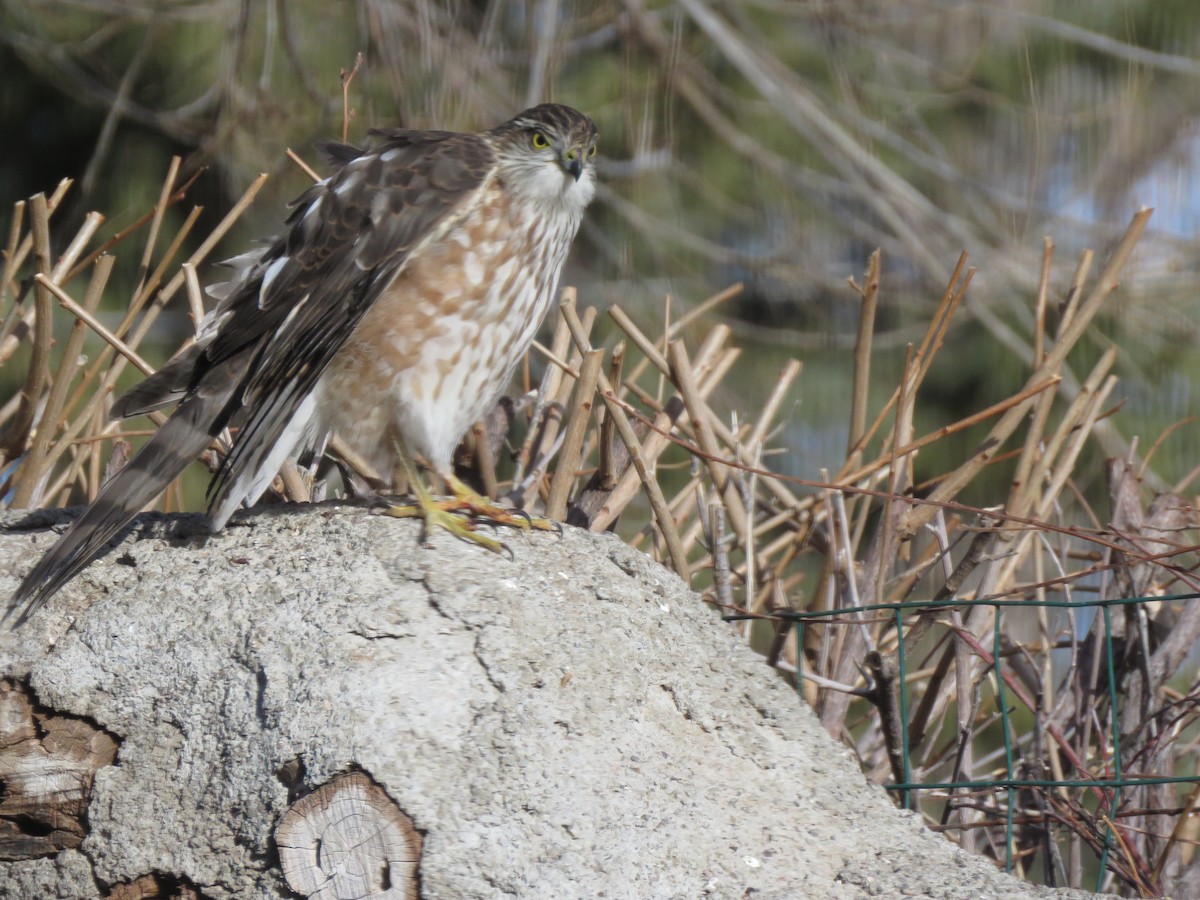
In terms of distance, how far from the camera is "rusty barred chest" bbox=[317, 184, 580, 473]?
8.84ft

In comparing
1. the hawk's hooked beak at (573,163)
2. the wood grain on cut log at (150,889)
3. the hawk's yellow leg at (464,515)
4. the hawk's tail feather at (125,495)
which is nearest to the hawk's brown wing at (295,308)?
the hawk's tail feather at (125,495)

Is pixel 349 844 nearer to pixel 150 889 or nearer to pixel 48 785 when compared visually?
pixel 150 889

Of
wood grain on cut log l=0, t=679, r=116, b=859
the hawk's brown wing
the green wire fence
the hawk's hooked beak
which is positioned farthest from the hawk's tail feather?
the green wire fence

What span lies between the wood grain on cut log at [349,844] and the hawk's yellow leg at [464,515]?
1.63 ft

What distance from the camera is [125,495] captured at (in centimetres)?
235

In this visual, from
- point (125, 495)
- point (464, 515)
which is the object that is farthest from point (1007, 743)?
point (125, 495)

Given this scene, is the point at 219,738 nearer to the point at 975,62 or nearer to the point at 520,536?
the point at 520,536

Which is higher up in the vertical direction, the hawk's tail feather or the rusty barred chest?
the rusty barred chest

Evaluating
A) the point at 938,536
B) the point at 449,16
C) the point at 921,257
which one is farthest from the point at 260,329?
the point at 921,257

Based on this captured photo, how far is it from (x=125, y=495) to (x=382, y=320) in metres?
0.59

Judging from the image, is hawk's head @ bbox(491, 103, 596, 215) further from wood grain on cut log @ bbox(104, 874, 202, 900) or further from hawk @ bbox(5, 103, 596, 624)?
wood grain on cut log @ bbox(104, 874, 202, 900)

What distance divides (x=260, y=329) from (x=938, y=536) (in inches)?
51.2

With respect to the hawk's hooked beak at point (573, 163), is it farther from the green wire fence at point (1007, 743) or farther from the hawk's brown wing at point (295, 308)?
the green wire fence at point (1007, 743)

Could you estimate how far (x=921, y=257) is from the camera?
15.0 feet
